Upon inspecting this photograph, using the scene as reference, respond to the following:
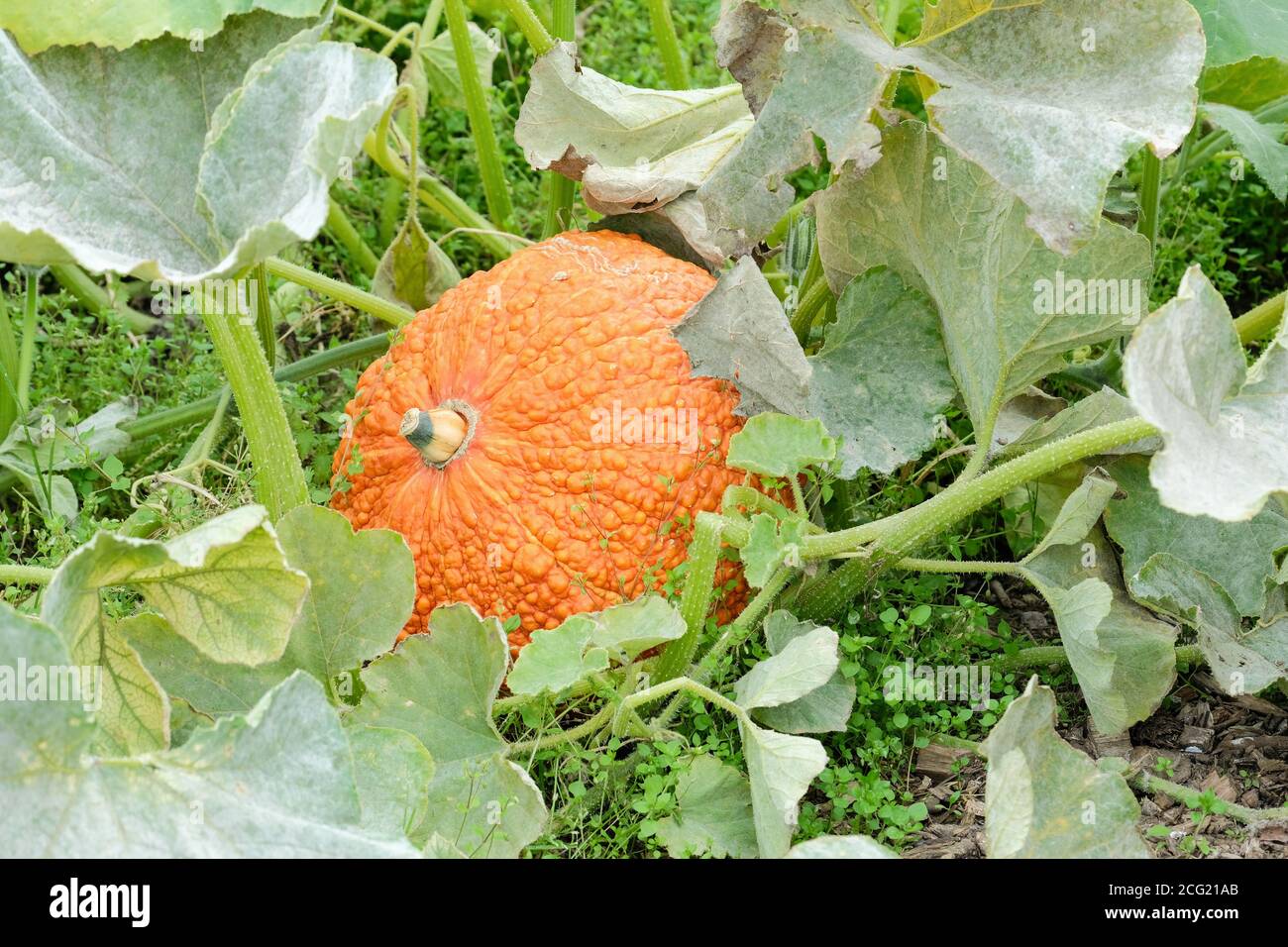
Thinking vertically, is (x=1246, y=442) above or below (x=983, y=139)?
below

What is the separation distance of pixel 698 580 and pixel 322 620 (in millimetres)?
394

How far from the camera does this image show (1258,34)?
1.79 metres

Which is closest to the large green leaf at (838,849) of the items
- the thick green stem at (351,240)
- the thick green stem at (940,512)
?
the thick green stem at (940,512)

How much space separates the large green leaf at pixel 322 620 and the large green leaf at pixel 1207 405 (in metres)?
0.73

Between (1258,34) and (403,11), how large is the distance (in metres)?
1.95

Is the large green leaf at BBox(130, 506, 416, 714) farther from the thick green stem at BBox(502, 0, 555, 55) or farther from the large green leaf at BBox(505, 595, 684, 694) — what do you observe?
the thick green stem at BBox(502, 0, 555, 55)

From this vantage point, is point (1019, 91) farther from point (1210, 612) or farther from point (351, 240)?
point (351, 240)

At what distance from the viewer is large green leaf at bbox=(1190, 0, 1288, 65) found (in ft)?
5.84

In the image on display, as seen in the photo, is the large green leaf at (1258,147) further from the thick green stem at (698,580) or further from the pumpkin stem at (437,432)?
the pumpkin stem at (437,432)

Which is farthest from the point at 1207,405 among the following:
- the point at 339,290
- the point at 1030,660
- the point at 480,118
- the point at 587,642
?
the point at 480,118

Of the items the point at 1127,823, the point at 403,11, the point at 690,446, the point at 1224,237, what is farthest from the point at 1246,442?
the point at 403,11

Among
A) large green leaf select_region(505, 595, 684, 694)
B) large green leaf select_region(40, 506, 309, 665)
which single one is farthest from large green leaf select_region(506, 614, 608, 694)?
large green leaf select_region(40, 506, 309, 665)

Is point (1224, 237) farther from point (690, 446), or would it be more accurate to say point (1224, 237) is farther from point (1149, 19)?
point (690, 446)
